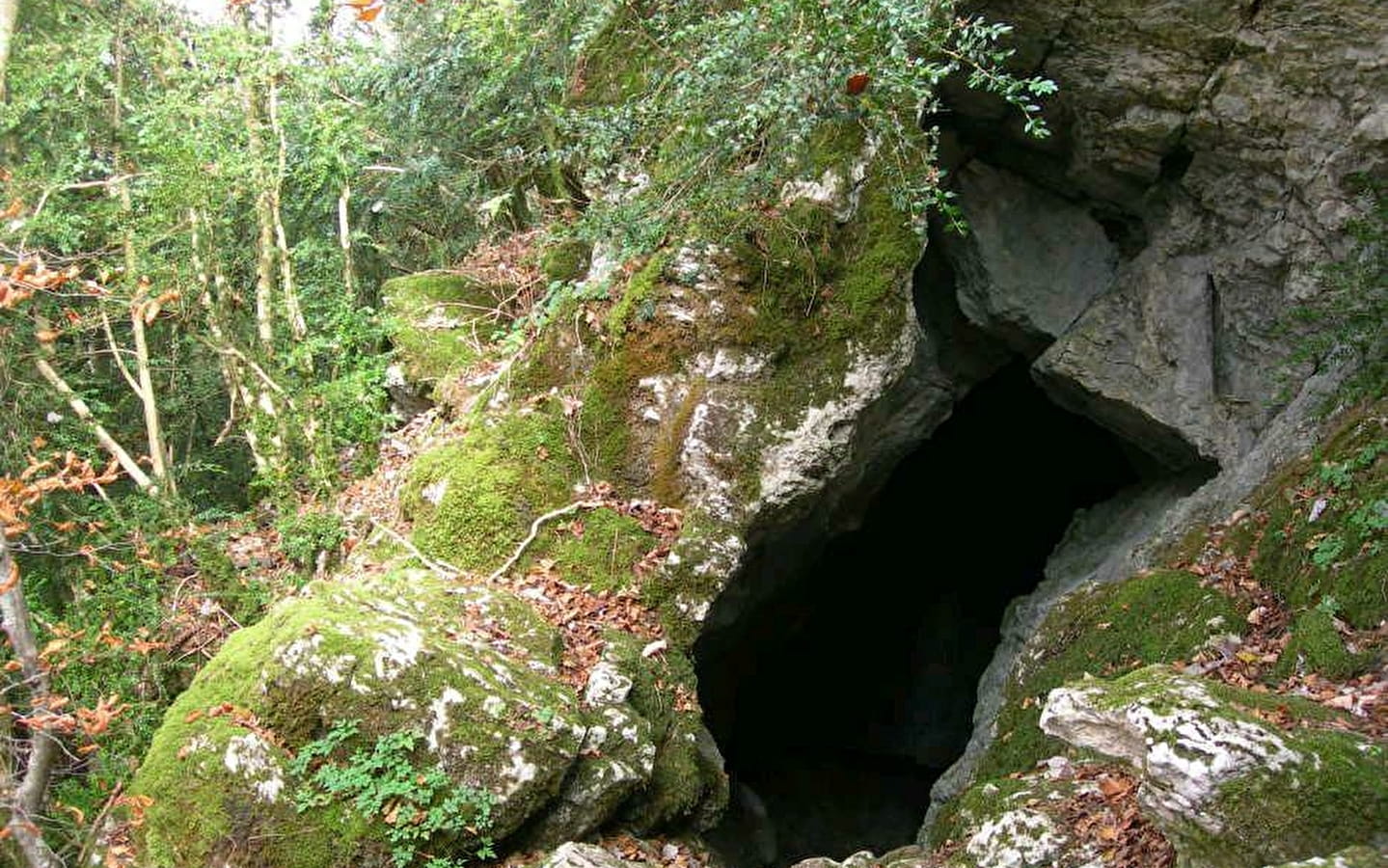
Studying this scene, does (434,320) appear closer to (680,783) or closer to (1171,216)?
(680,783)

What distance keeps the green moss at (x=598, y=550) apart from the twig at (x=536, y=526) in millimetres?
56

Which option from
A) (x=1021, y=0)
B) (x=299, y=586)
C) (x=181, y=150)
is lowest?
(x=299, y=586)

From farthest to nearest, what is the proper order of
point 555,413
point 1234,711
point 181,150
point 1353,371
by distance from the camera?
point 181,150 < point 555,413 < point 1353,371 < point 1234,711

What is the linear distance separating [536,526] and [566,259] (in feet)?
10.4

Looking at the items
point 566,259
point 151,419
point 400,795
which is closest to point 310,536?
point 151,419

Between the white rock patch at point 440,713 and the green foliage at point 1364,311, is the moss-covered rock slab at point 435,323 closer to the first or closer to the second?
the white rock patch at point 440,713

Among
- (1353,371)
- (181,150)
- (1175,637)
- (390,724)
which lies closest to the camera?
(390,724)

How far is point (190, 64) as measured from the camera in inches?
348

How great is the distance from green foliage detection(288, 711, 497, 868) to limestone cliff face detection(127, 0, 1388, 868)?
0.07 metres

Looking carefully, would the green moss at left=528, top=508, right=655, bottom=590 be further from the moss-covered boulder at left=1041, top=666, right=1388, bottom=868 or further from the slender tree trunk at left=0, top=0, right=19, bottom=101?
the slender tree trunk at left=0, top=0, right=19, bottom=101

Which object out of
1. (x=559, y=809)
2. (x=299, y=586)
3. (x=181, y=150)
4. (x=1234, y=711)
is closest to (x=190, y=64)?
(x=181, y=150)

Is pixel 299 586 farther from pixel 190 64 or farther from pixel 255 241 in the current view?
pixel 190 64

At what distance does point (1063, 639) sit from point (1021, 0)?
480cm

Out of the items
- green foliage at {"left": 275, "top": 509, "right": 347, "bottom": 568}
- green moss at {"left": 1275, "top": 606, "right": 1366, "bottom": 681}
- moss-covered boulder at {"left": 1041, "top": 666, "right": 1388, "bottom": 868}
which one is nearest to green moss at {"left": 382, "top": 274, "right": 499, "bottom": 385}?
green foliage at {"left": 275, "top": 509, "right": 347, "bottom": 568}
